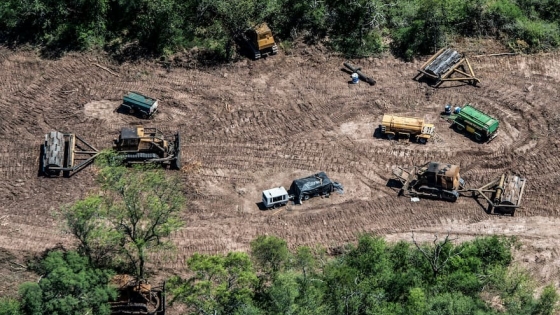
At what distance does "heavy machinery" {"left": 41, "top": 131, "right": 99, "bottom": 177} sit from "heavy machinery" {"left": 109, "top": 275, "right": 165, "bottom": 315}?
407 inches

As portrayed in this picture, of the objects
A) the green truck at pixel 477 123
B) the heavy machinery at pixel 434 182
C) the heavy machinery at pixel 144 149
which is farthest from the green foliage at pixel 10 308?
the green truck at pixel 477 123

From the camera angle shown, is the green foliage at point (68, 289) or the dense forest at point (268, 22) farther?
the dense forest at point (268, 22)

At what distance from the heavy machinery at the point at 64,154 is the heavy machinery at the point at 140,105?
16.0 feet

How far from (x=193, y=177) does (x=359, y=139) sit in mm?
13051

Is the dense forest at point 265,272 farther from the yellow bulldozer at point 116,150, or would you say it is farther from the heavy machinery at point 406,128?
the heavy machinery at point 406,128

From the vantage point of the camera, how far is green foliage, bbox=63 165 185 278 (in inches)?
1999

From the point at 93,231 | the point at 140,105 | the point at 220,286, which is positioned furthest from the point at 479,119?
the point at 93,231

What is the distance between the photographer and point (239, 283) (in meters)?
48.7

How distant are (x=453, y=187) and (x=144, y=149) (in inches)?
879

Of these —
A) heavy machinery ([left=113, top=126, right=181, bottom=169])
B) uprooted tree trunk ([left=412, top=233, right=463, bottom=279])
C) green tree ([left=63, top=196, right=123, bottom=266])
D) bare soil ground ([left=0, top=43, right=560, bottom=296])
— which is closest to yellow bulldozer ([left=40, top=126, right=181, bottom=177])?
heavy machinery ([left=113, top=126, right=181, bottom=169])

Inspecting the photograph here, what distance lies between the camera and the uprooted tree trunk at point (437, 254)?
52.1m

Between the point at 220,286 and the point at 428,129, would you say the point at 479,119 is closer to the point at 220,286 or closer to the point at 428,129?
the point at 428,129

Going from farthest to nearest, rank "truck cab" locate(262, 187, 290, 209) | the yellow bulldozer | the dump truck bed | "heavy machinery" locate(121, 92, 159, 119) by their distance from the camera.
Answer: "heavy machinery" locate(121, 92, 159, 119), the dump truck bed, the yellow bulldozer, "truck cab" locate(262, 187, 290, 209)

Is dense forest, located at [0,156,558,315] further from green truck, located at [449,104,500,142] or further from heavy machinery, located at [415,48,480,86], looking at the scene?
heavy machinery, located at [415,48,480,86]
